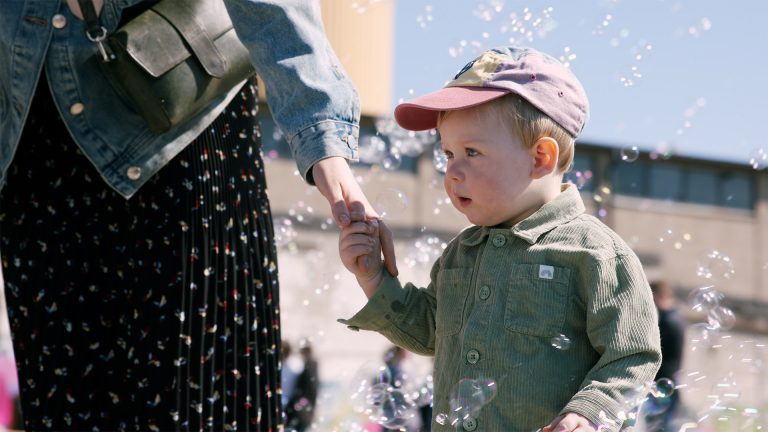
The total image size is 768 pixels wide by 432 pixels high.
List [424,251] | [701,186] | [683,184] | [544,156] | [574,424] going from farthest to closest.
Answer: [701,186] → [683,184] → [424,251] → [544,156] → [574,424]

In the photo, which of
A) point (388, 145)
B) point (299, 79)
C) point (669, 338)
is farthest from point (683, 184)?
point (299, 79)

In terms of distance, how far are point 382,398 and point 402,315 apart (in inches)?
21.1

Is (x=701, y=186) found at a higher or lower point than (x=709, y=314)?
lower

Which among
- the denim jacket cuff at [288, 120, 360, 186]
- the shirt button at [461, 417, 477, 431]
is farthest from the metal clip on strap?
the shirt button at [461, 417, 477, 431]

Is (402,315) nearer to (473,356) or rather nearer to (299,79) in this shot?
(473,356)

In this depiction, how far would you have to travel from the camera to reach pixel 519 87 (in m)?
1.77

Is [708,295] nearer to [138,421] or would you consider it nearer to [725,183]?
[138,421]

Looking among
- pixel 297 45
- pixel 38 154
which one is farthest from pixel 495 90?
pixel 38 154

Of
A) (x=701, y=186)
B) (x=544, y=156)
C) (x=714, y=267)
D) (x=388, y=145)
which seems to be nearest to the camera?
(x=544, y=156)

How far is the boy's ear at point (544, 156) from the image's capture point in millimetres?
1792

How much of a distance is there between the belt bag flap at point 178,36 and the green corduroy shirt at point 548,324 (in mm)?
561

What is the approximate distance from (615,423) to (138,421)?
32.9 inches

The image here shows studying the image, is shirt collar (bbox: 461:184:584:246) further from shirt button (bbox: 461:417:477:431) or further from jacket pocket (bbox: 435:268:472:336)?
shirt button (bbox: 461:417:477:431)

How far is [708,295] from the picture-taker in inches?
93.8
